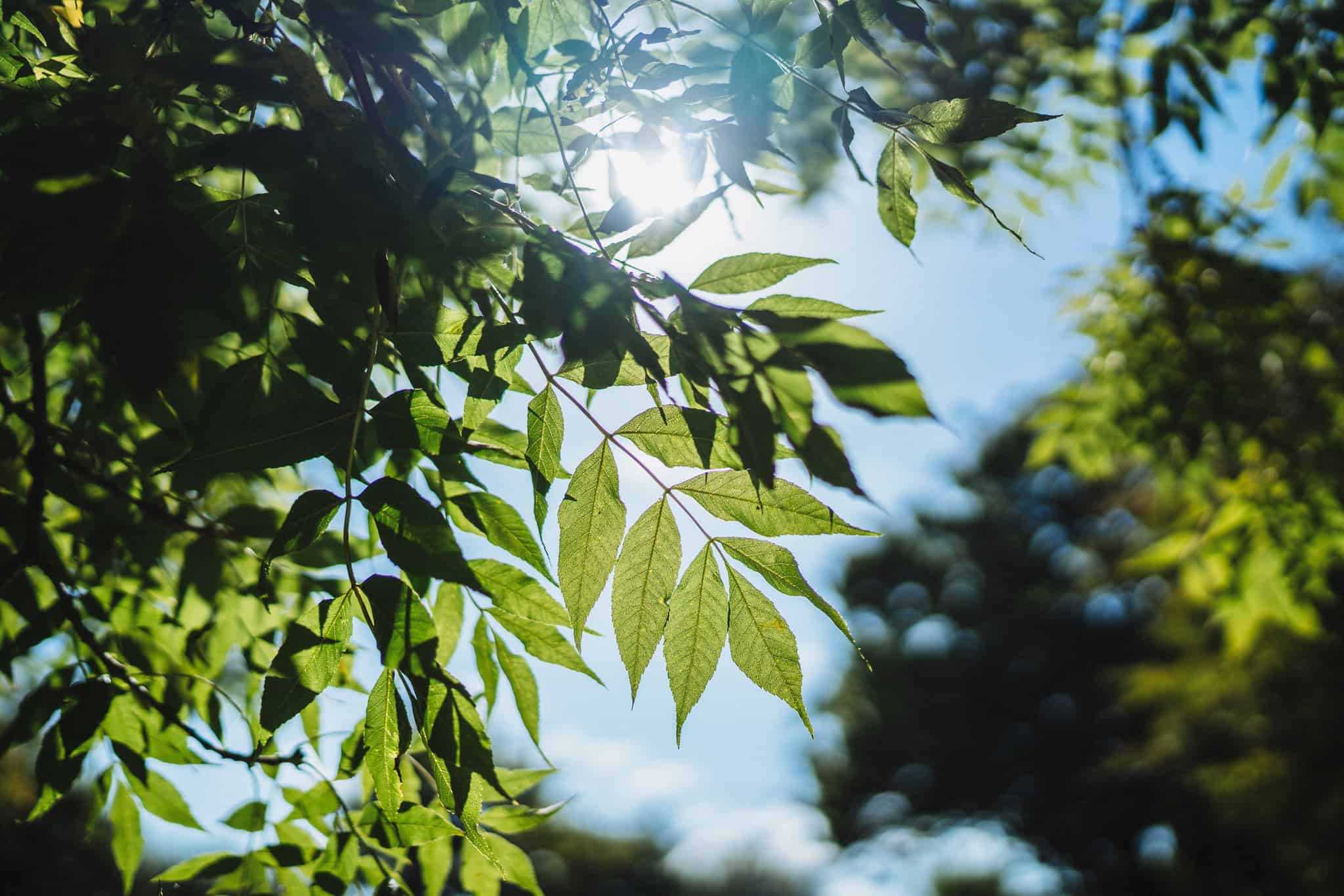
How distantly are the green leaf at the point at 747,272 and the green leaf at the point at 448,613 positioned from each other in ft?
1.87

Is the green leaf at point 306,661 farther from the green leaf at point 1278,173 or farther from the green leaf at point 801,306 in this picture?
the green leaf at point 1278,173

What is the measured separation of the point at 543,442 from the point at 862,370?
0.43m

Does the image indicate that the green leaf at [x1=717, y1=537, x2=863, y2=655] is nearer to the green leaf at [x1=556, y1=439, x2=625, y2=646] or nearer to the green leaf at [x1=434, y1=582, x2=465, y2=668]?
the green leaf at [x1=556, y1=439, x2=625, y2=646]

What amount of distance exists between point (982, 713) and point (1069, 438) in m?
20.0

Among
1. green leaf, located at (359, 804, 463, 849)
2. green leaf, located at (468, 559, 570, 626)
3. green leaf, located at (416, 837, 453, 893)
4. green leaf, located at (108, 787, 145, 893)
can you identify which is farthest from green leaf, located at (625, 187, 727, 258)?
green leaf, located at (108, 787, 145, 893)

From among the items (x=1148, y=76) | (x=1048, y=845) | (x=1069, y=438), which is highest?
(x=1048, y=845)

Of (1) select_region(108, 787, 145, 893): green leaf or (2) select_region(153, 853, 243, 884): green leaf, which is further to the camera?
(1) select_region(108, 787, 145, 893): green leaf

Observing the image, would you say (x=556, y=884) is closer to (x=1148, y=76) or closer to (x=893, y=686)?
(x=893, y=686)

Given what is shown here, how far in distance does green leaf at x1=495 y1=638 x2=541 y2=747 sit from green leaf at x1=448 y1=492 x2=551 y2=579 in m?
0.24

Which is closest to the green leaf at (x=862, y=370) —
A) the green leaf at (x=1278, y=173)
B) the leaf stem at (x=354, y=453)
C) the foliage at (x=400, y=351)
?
the foliage at (x=400, y=351)

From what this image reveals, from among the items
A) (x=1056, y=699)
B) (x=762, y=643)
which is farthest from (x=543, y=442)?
(x=1056, y=699)

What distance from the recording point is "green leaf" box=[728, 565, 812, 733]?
2.89 feet

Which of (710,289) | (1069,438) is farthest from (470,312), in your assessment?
(1069,438)

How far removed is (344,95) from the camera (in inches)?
49.3
